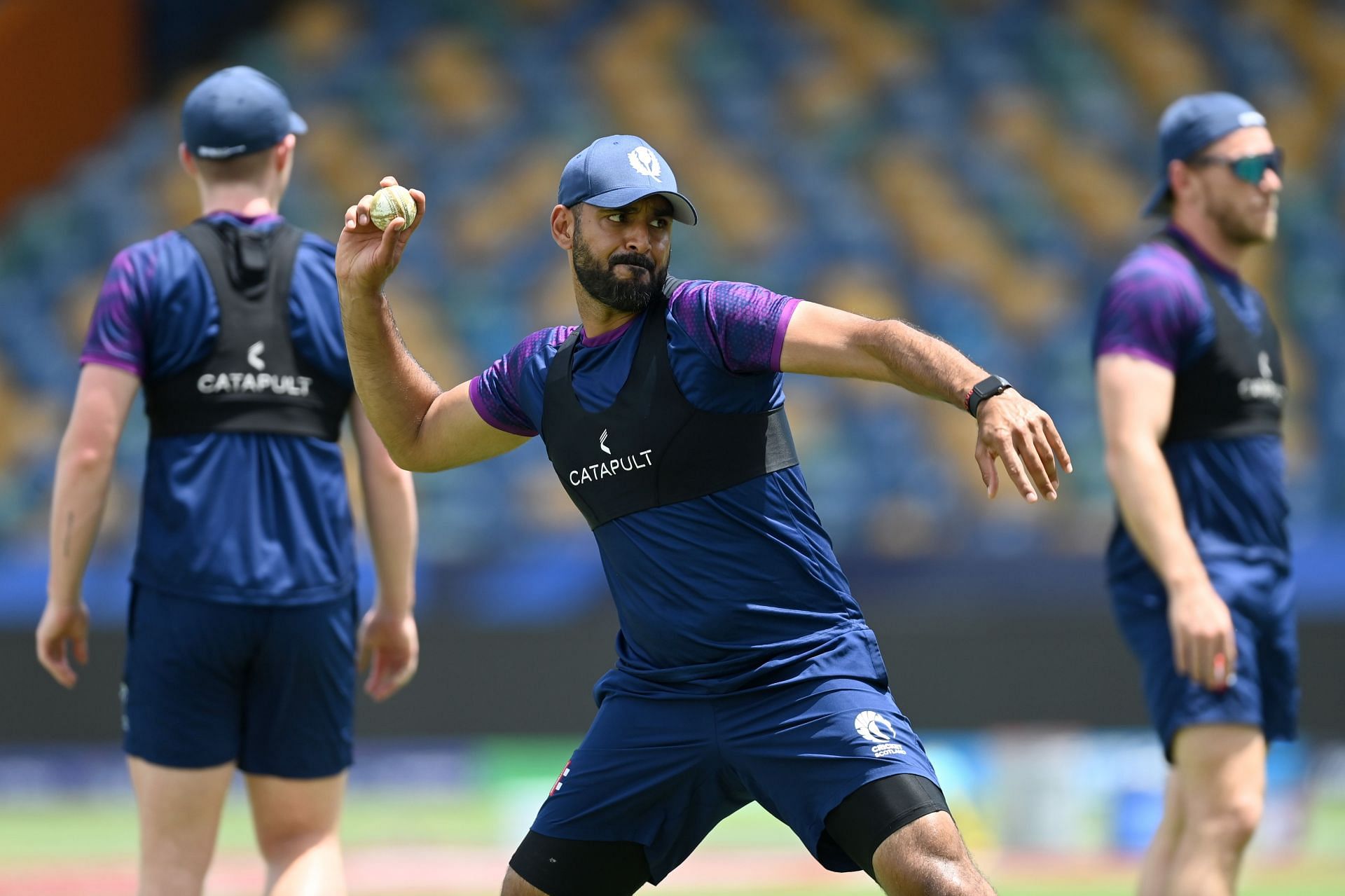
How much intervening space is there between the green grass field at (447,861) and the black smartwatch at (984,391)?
5.34 meters

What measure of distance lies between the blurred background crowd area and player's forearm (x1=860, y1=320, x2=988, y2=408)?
8563mm

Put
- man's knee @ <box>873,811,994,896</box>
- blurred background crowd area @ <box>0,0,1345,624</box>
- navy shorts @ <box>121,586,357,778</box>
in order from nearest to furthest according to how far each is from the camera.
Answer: man's knee @ <box>873,811,994,896</box>
navy shorts @ <box>121,586,357,778</box>
blurred background crowd area @ <box>0,0,1345,624</box>

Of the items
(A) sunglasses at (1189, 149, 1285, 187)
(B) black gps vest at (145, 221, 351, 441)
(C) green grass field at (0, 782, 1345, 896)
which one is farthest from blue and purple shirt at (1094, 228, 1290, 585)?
(C) green grass field at (0, 782, 1345, 896)

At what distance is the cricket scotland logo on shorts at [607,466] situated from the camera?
4281 millimetres

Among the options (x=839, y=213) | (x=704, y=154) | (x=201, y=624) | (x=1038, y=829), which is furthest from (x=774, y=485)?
(x=704, y=154)

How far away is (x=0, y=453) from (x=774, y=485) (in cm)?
1220

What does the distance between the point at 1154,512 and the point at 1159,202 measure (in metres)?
1.37

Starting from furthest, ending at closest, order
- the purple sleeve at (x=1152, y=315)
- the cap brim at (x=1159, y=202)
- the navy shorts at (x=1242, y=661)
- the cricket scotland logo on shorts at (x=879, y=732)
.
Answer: the cap brim at (x=1159, y=202)
the purple sleeve at (x=1152, y=315)
the navy shorts at (x=1242, y=661)
the cricket scotland logo on shorts at (x=879, y=732)

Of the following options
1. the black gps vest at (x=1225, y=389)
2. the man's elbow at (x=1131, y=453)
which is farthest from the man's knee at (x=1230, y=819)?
the black gps vest at (x=1225, y=389)

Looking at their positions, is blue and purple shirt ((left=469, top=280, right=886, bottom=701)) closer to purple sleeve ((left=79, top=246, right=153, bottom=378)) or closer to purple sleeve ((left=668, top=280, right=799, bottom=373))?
purple sleeve ((left=668, top=280, right=799, bottom=373))

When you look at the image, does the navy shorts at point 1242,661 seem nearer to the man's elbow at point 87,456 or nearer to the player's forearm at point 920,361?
the player's forearm at point 920,361

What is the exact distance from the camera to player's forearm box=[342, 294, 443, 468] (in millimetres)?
4645

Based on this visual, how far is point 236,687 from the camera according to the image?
207 inches

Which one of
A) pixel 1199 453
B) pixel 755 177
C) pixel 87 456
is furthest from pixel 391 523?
pixel 755 177
